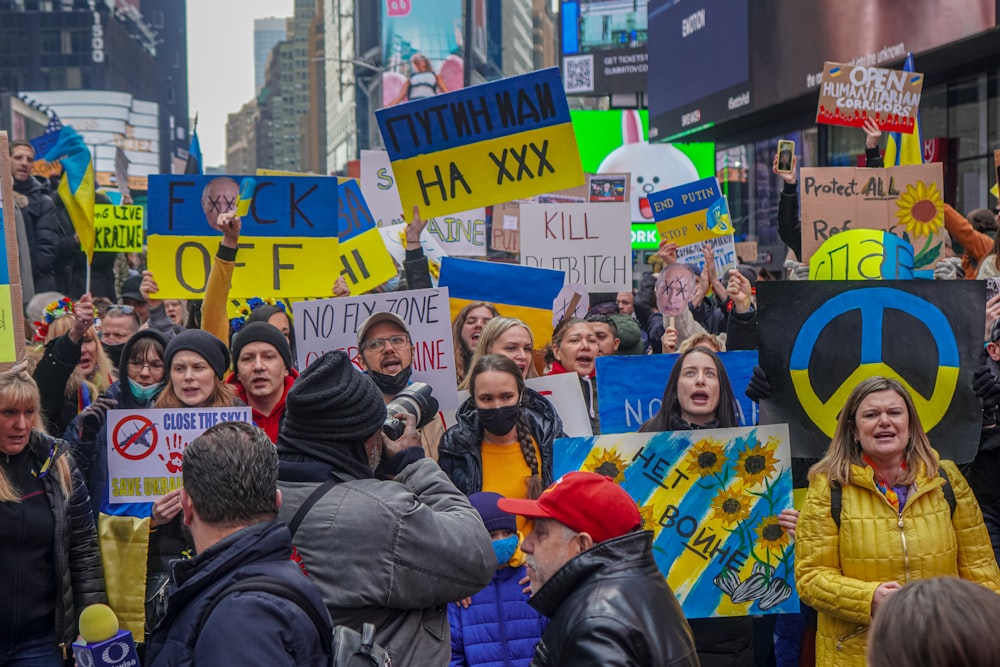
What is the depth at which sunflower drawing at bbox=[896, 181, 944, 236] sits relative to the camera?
8.00 m

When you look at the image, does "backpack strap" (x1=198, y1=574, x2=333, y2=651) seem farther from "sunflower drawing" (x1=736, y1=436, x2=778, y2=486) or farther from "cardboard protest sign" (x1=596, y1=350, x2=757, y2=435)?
"cardboard protest sign" (x1=596, y1=350, x2=757, y2=435)

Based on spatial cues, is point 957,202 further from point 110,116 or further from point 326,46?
point 326,46

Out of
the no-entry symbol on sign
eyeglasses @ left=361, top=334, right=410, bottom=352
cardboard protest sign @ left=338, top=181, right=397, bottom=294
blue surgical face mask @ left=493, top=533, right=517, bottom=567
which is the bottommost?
blue surgical face mask @ left=493, top=533, right=517, bottom=567

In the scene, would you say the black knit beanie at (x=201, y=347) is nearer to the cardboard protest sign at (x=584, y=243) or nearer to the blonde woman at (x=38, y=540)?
the blonde woman at (x=38, y=540)

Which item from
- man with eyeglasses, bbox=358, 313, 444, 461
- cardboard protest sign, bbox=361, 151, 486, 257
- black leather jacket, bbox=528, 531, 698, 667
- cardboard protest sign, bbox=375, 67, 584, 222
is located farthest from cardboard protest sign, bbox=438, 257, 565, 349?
black leather jacket, bbox=528, 531, 698, 667

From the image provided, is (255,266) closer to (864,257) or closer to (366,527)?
(864,257)

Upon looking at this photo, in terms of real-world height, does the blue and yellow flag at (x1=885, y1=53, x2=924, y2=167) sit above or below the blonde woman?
above

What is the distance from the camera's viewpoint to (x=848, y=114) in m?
8.71

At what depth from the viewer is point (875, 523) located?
173 inches

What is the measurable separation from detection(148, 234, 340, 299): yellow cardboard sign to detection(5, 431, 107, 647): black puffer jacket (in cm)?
304

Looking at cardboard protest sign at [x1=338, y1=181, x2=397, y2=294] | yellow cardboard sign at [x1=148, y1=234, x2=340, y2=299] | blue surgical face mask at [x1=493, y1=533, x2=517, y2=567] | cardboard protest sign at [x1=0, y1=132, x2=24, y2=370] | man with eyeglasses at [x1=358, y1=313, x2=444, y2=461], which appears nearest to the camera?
blue surgical face mask at [x1=493, y1=533, x2=517, y2=567]

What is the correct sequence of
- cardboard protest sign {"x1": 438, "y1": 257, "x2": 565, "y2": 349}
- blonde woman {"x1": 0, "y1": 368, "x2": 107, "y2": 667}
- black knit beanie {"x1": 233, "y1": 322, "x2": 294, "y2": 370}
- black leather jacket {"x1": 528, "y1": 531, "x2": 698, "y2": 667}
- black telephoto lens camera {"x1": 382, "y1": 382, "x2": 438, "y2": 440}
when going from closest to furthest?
black leather jacket {"x1": 528, "y1": 531, "x2": 698, "y2": 667}, black telephoto lens camera {"x1": 382, "y1": 382, "x2": 438, "y2": 440}, blonde woman {"x1": 0, "y1": 368, "x2": 107, "y2": 667}, black knit beanie {"x1": 233, "y1": 322, "x2": 294, "y2": 370}, cardboard protest sign {"x1": 438, "y1": 257, "x2": 565, "y2": 349}

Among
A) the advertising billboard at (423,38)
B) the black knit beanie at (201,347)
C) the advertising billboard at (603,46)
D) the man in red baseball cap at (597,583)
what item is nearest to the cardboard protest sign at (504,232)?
the black knit beanie at (201,347)

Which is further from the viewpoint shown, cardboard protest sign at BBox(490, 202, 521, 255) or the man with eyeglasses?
cardboard protest sign at BBox(490, 202, 521, 255)
